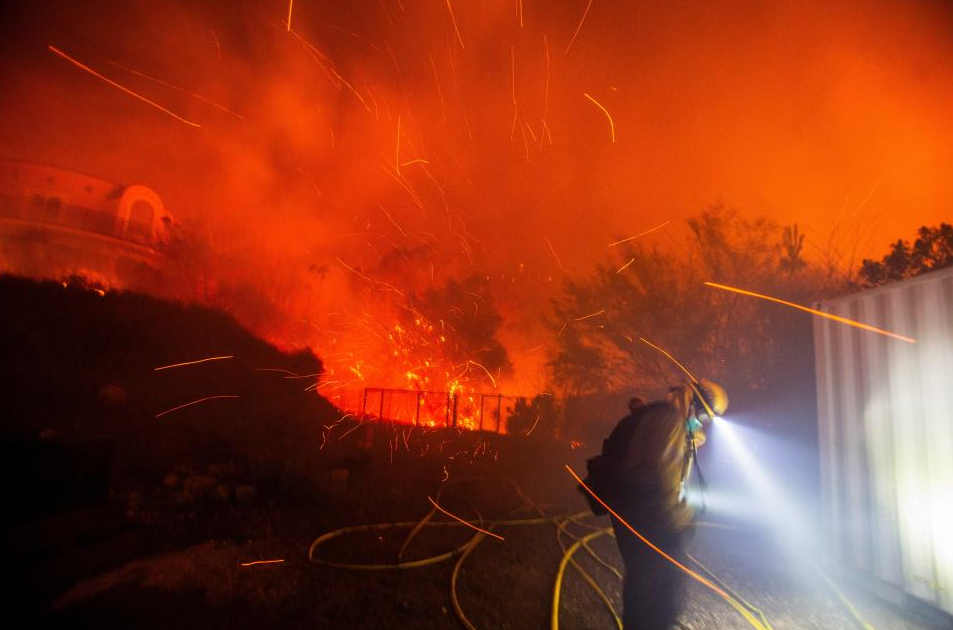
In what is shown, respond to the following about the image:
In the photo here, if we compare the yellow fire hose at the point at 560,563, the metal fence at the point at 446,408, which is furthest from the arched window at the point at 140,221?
the yellow fire hose at the point at 560,563

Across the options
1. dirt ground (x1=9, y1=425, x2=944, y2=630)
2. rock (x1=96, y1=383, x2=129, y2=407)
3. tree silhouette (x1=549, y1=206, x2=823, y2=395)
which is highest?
tree silhouette (x1=549, y1=206, x2=823, y2=395)

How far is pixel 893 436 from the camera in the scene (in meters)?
5.12

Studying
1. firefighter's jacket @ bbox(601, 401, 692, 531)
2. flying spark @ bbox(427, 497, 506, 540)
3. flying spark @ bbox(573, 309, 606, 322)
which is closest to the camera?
firefighter's jacket @ bbox(601, 401, 692, 531)

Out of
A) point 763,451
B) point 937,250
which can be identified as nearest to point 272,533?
point 763,451

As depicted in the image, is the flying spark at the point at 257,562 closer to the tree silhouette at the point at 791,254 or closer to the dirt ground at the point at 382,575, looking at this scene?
the dirt ground at the point at 382,575

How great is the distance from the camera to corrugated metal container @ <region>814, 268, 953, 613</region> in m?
4.59

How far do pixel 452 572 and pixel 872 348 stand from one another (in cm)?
526

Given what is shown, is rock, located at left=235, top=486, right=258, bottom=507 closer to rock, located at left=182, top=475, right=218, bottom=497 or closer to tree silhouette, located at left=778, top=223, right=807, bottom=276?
rock, located at left=182, top=475, right=218, bottom=497

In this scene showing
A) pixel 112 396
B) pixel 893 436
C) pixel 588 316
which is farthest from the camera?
pixel 588 316

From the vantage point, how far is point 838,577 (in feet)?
18.9

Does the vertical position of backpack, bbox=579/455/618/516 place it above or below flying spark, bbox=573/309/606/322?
below

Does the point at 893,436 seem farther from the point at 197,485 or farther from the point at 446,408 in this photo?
the point at 446,408

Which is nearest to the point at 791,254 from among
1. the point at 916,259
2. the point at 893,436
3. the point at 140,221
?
the point at 916,259

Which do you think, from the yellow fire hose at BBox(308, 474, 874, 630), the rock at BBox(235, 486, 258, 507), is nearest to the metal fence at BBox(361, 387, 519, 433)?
the yellow fire hose at BBox(308, 474, 874, 630)
